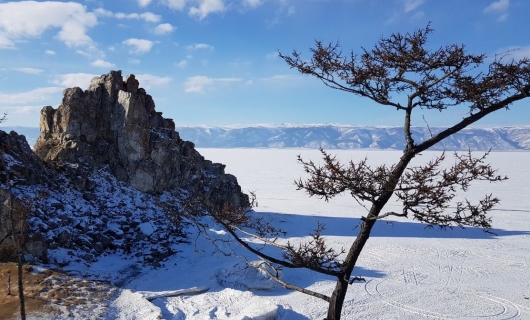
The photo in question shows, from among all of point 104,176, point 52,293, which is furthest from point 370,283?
point 104,176

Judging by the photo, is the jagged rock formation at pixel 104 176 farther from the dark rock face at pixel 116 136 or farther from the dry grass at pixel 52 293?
the dry grass at pixel 52 293

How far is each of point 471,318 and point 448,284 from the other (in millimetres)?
4267

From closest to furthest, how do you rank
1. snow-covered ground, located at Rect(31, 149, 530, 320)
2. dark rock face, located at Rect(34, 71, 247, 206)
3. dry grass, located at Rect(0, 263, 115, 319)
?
dry grass, located at Rect(0, 263, 115, 319)
snow-covered ground, located at Rect(31, 149, 530, 320)
dark rock face, located at Rect(34, 71, 247, 206)

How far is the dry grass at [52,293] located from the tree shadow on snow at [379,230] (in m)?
13.9

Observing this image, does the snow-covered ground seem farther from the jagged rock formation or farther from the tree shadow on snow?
the jagged rock formation

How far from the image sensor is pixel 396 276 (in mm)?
21500

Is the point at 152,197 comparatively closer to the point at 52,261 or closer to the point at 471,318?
the point at 52,261

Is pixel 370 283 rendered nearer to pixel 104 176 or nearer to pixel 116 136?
pixel 104 176

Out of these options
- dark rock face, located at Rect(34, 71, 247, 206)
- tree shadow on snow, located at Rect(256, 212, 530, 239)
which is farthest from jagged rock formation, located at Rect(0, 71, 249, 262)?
tree shadow on snow, located at Rect(256, 212, 530, 239)

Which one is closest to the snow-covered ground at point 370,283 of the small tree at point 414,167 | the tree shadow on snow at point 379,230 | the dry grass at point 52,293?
the tree shadow on snow at point 379,230

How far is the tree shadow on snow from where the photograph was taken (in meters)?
31.5

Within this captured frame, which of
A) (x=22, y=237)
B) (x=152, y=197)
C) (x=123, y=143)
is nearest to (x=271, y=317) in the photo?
(x=22, y=237)

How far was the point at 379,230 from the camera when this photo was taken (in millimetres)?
33156

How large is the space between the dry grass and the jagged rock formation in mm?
2105
